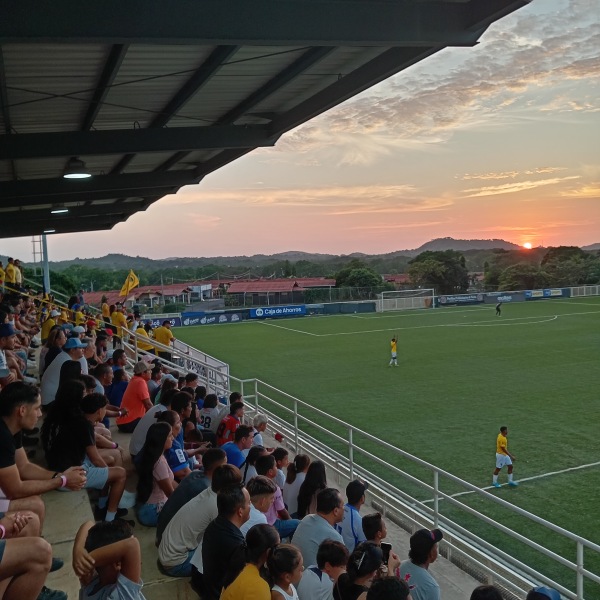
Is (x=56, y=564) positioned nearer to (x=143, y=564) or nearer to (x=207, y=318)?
(x=143, y=564)

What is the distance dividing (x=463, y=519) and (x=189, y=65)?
7.43 meters

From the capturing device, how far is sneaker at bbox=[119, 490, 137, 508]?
5766mm

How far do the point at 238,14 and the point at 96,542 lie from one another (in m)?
3.84

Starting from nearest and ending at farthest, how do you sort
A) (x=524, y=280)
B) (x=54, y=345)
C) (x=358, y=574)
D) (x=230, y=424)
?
1. (x=358, y=574)
2. (x=230, y=424)
3. (x=54, y=345)
4. (x=524, y=280)

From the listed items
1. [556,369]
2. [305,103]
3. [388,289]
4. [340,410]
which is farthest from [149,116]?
[388,289]

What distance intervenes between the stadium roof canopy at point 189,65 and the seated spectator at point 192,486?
10.4 feet

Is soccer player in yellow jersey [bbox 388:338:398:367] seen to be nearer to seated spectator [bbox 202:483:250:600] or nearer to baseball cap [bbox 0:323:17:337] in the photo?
baseball cap [bbox 0:323:17:337]

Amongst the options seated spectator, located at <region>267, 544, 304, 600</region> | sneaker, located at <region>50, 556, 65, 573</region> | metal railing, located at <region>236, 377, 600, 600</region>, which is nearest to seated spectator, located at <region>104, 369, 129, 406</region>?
metal railing, located at <region>236, 377, 600, 600</region>

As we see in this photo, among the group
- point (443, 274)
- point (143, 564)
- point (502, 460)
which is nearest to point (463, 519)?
point (502, 460)

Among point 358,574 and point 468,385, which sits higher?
point 358,574

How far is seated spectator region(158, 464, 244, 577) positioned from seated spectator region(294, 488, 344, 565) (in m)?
0.69

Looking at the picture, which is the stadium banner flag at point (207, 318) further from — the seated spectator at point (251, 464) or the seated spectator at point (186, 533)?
the seated spectator at point (186, 533)

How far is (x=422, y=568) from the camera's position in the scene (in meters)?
4.23

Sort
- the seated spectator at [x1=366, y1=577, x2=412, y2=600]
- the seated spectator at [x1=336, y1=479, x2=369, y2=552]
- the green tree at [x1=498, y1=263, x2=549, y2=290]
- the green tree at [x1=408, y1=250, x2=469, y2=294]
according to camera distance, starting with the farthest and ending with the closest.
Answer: the green tree at [x1=498, y1=263, x2=549, y2=290] < the green tree at [x1=408, y1=250, x2=469, y2=294] < the seated spectator at [x1=336, y1=479, x2=369, y2=552] < the seated spectator at [x1=366, y1=577, x2=412, y2=600]
